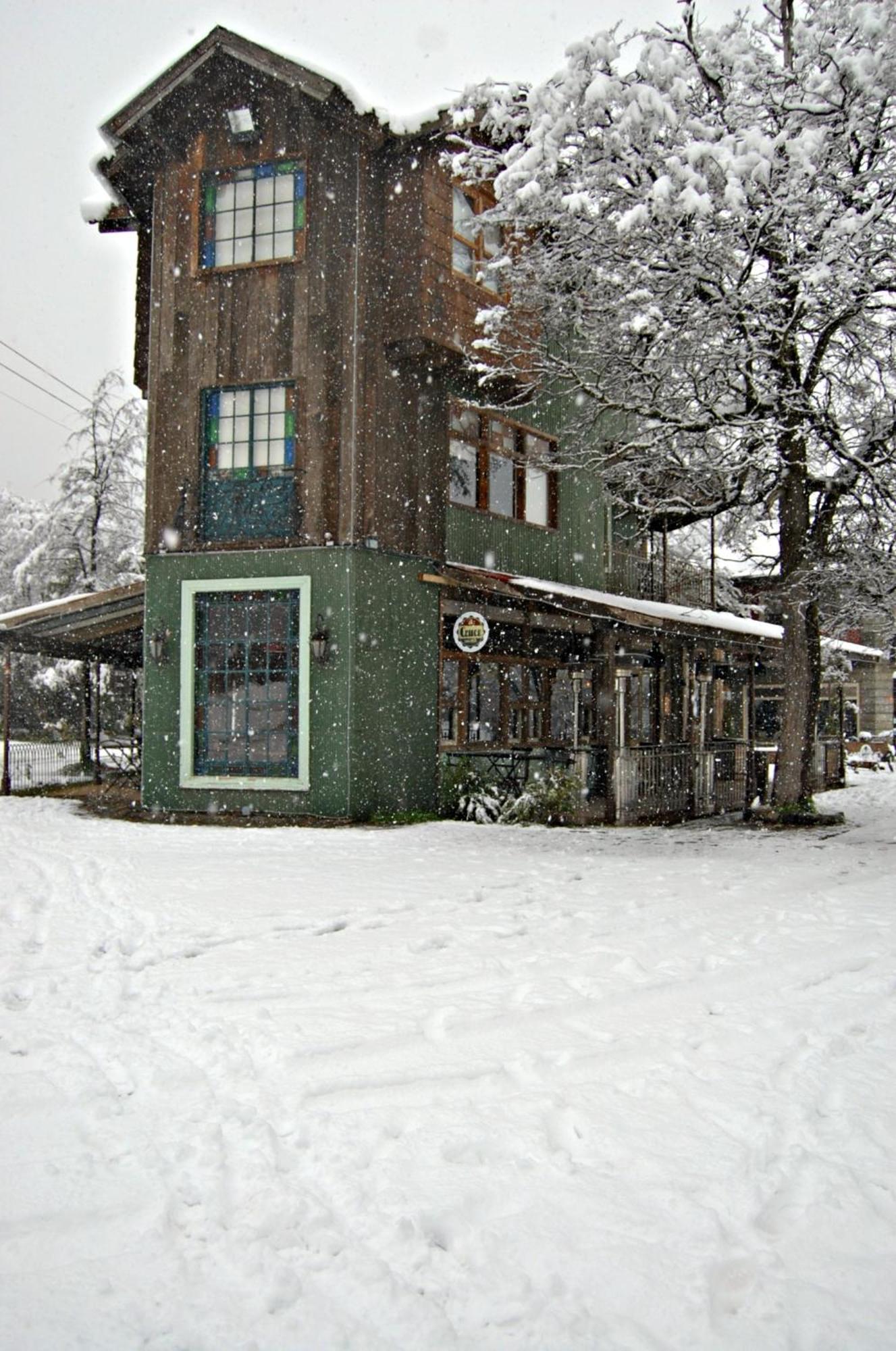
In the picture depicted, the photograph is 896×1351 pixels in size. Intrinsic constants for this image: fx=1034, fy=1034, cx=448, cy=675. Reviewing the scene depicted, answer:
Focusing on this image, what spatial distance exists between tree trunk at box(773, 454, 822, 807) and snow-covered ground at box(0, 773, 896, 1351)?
7298 millimetres

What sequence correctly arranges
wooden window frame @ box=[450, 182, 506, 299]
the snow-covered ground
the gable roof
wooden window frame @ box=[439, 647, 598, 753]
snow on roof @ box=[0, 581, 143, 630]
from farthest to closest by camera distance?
wooden window frame @ box=[439, 647, 598, 753] < snow on roof @ box=[0, 581, 143, 630] < wooden window frame @ box=[450, 182, 506, 299] < the gable roof < the snow-covered ground

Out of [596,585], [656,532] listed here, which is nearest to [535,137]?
[596,585]

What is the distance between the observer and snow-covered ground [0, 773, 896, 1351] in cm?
272

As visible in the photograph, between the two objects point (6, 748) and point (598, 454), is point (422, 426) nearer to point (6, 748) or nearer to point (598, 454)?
point (598, 454)

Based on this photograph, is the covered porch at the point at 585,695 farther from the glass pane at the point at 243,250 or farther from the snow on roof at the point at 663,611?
the glass pane at the point at 243,250

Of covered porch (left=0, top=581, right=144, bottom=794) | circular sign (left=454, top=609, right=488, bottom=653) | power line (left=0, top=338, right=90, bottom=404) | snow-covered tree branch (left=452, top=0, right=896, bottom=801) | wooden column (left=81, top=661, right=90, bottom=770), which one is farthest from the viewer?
power line (left=0, top=338, right=90, bottom=404)

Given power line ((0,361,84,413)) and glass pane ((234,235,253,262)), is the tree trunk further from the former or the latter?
power line ((0,361,84,413))

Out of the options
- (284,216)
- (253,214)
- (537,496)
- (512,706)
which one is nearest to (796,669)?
(512,706)

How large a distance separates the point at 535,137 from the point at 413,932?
330 inches

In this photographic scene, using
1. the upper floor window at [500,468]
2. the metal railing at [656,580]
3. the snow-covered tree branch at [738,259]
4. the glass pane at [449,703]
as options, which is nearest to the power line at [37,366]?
the upper floor window at [500,468]

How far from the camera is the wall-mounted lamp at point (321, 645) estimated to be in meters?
13.9

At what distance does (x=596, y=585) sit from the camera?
1938cm

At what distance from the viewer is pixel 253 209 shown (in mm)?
14852

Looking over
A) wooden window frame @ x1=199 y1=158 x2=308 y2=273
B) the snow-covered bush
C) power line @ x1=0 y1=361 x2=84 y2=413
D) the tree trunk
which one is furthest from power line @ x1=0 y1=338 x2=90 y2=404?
the tree trunk
